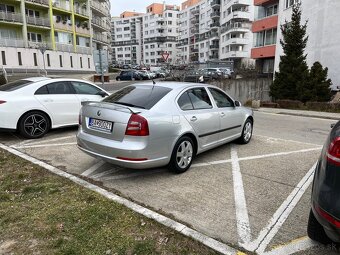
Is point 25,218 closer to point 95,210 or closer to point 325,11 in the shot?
point 95,210

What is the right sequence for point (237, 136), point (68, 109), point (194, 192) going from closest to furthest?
point (194, 192) → point (237, 136) → point (68, 109)

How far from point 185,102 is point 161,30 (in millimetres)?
115165

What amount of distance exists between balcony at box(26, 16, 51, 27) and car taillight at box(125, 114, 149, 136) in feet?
135

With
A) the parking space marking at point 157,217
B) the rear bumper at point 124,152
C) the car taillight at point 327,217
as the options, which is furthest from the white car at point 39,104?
the car taillight at point 327,217

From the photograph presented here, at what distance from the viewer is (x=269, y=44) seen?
31531 millimetres

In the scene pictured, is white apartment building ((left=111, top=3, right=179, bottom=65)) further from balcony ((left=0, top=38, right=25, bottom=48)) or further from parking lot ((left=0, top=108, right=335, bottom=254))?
parking lot ((left=0, top=108, right=335, bottom=254))

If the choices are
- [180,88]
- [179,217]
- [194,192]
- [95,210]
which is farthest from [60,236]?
[180,88]

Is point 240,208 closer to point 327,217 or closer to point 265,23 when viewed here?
point 327,217

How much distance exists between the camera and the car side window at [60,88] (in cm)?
750

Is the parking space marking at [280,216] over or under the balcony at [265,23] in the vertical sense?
under

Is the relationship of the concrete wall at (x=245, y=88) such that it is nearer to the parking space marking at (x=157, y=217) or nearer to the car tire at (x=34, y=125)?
the car tire at (x=34, y=125)

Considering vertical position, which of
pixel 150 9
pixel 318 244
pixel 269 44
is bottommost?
pixel 318 244

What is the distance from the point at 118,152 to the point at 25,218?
1.44 metres

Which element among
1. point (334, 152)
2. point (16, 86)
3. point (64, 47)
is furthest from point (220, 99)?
point (64, 47)
